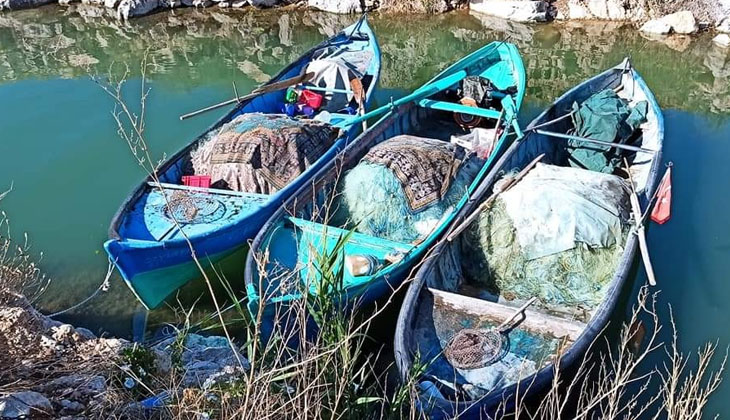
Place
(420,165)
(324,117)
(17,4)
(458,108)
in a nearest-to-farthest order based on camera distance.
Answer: (420,165), (324,117), (458,108), (17,4)

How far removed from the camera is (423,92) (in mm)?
9141

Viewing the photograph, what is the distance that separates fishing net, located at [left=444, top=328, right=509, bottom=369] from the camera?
5680 millimetres

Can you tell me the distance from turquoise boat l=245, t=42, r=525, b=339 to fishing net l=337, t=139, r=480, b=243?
130mm

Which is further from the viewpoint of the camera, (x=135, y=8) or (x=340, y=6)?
(x=135, y=8)

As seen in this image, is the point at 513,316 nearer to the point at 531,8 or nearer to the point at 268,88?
the point at 268,88

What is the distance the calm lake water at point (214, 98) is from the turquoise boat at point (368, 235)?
1.59m

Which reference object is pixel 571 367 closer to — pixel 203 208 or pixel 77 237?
pixel 203 208

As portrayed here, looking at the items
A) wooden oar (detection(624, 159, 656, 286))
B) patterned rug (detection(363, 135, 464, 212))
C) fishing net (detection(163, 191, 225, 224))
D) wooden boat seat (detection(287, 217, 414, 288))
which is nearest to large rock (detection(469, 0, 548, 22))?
patterned rug (detection(363, 135, 464, 212))

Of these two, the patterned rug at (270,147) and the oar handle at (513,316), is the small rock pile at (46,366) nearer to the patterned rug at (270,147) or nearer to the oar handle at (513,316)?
the patterned rug at (270,147)

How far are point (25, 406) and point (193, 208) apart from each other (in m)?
3.51

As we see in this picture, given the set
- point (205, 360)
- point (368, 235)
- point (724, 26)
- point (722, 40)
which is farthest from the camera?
point (724, 26)

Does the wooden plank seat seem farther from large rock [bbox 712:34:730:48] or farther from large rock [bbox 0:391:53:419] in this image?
large rock [bbox 712:34:730:48]

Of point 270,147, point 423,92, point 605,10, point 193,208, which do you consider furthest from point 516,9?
point 193,208

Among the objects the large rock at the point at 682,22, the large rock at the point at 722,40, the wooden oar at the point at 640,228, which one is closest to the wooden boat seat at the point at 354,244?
the wooden oar at the point at 640,228
